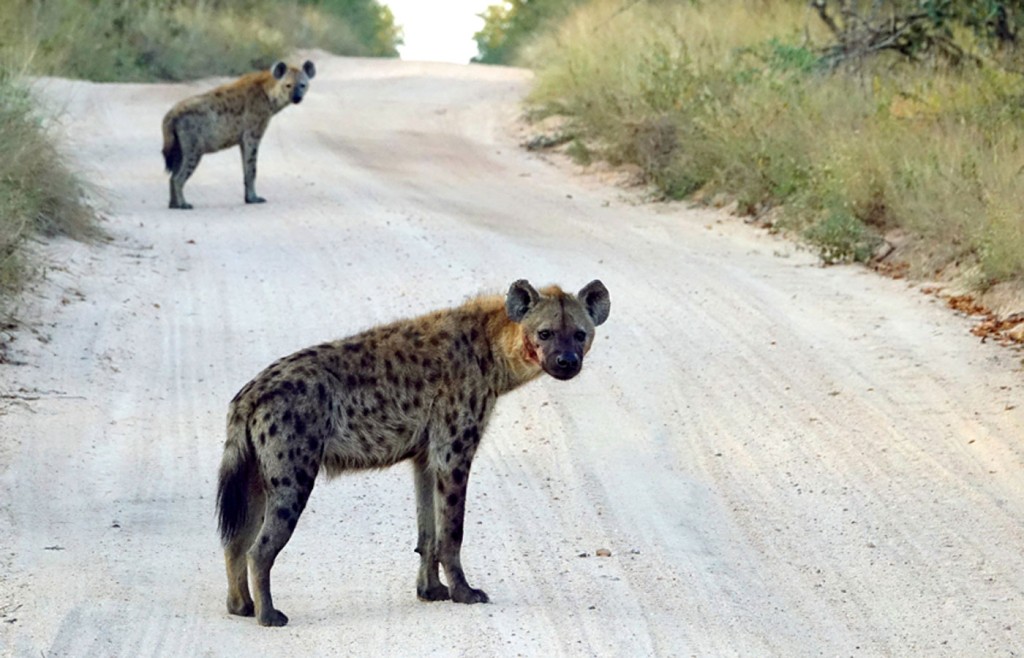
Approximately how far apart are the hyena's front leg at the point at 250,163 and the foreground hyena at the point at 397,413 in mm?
9424

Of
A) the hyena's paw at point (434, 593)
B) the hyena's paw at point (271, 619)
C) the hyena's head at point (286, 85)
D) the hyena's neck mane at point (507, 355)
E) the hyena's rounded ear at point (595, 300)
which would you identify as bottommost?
the hyena's paw at point (434, 593)

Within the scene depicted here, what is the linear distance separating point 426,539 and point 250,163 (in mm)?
9981

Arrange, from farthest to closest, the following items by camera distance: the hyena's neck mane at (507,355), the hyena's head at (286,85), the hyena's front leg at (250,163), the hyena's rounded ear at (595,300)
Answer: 1. the hyena's head at (286,85)
2. the hyena's front leg at (250,163)
3. the hyena's rounded ear at (595,300)
4. the hyena's neck mane at (507,355)

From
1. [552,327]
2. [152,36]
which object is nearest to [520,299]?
[552,327]

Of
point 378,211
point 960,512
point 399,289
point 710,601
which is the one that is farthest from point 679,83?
point 710,601

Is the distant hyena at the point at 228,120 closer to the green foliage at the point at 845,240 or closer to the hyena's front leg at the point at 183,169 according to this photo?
the hyena's front leg at the point at 183,169

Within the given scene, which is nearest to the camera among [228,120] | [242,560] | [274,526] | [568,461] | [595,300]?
[274,526]

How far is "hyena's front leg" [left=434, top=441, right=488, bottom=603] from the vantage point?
19.3 ft

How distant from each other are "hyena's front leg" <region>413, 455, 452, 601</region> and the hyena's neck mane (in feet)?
1.41

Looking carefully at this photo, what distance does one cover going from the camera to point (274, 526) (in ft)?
18.0

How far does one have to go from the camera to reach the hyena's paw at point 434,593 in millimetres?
5957

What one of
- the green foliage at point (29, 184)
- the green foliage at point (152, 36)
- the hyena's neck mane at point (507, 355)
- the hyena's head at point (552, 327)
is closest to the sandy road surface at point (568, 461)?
the green foliage at point (29, 184)

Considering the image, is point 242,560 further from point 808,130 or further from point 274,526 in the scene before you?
point 808,130

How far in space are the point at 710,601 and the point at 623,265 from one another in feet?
20.9
